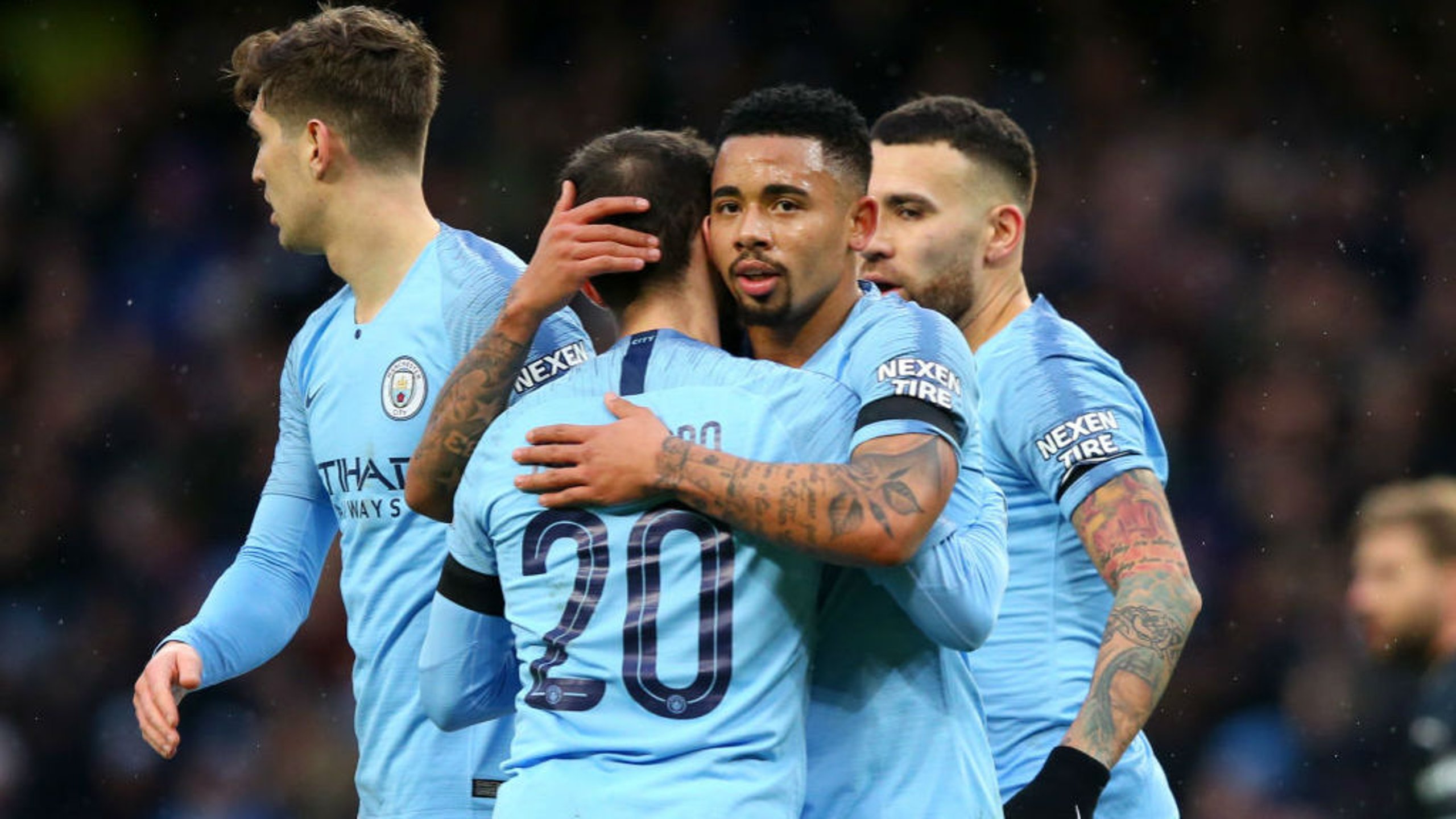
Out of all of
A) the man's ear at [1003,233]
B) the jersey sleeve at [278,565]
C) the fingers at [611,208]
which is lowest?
the jersey sleeve at [278,565]

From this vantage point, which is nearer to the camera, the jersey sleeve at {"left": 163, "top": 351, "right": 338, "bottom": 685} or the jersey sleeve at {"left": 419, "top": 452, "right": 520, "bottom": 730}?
the jersey sleeve at {"left": 419, "top": 452, "right": 520, "bottom": 730}

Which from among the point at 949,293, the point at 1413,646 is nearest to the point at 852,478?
the point at 949,293

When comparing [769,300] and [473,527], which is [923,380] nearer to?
[769,300]

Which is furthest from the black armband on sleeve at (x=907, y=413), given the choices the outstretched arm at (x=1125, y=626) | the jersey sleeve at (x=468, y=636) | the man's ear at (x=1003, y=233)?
the man's ear at (x=1003, y=233)

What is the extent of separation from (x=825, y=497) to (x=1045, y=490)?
1.15 m

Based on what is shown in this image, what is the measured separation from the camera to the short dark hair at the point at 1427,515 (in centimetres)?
532

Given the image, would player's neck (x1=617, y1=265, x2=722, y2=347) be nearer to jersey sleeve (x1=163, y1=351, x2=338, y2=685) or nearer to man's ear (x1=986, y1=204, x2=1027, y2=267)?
jersey sleeve (x1=163, y1=351, x2=338, y2=685)

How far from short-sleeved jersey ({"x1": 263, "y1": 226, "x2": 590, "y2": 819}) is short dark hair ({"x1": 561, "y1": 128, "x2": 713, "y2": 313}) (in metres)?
0.51

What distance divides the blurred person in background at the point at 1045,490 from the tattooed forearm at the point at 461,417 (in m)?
1.08

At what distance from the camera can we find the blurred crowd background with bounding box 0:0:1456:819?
8.00 m

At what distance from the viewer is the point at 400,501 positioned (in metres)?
3.37

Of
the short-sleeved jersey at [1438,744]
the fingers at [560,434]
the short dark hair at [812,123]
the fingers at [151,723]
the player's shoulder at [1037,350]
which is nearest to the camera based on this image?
the fingers at [560,434]

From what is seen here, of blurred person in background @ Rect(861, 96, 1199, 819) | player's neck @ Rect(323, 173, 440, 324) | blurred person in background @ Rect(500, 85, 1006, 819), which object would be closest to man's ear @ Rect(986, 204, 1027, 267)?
blurred person in background @ Rect(861, 96, 1199, 819)

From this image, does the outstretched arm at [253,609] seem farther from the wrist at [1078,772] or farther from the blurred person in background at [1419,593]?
the blurred person in background at [1419,593]
